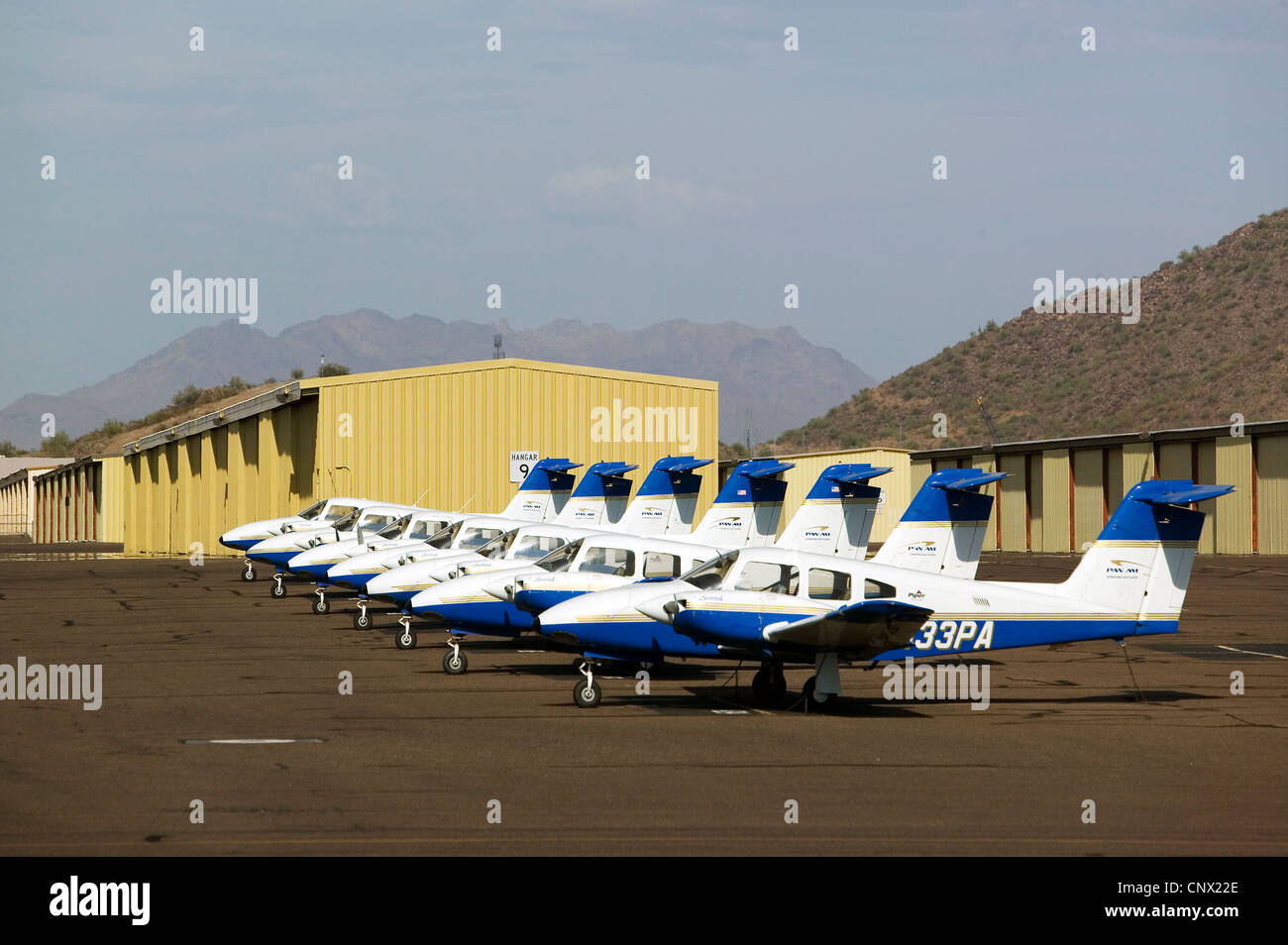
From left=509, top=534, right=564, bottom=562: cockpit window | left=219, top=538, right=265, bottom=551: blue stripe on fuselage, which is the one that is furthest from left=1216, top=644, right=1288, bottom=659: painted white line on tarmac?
left=219, top=538, right=265, bottom=551: blue stripe on fuselage

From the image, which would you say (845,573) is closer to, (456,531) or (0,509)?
(456,531)

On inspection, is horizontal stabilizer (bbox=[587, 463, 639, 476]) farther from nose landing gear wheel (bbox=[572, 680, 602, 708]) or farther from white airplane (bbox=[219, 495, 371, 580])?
nose landing gear wheel (bbox=[572, 680, 602, 708])

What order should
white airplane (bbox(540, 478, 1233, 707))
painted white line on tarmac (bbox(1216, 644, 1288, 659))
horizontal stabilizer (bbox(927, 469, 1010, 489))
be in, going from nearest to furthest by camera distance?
white airplane (bbox(540, 478, 1233, 707)) → horizontal stabilizer (bbox(927, 469, 1010, 489)) → painted white line on tarmac (bbox(1216, 644, 1288, 659))

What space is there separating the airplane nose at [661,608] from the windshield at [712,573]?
1.11ft

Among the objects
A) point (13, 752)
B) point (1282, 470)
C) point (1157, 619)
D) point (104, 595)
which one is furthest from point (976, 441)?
point (13, 752)

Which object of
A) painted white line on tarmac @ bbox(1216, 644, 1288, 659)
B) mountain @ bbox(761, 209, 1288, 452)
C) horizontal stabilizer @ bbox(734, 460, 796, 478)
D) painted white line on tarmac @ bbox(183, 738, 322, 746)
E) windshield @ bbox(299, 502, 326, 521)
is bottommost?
painted white line on tarmac @ bbox(1216, 644, 1288, 659)

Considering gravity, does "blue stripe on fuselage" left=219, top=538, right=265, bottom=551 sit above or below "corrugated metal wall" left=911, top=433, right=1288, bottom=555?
below

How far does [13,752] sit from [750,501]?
12410 mm

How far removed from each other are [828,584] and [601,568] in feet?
13.7

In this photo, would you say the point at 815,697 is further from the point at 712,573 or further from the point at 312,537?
the point at 312,537

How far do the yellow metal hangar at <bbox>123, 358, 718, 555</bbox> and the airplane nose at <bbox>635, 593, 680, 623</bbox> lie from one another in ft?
86.0

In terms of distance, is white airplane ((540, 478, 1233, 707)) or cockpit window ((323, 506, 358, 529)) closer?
white airplane ((540, 478, 1233, 707))

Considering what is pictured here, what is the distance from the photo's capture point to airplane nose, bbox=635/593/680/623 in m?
14.8

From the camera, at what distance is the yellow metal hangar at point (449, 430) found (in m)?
41.5
